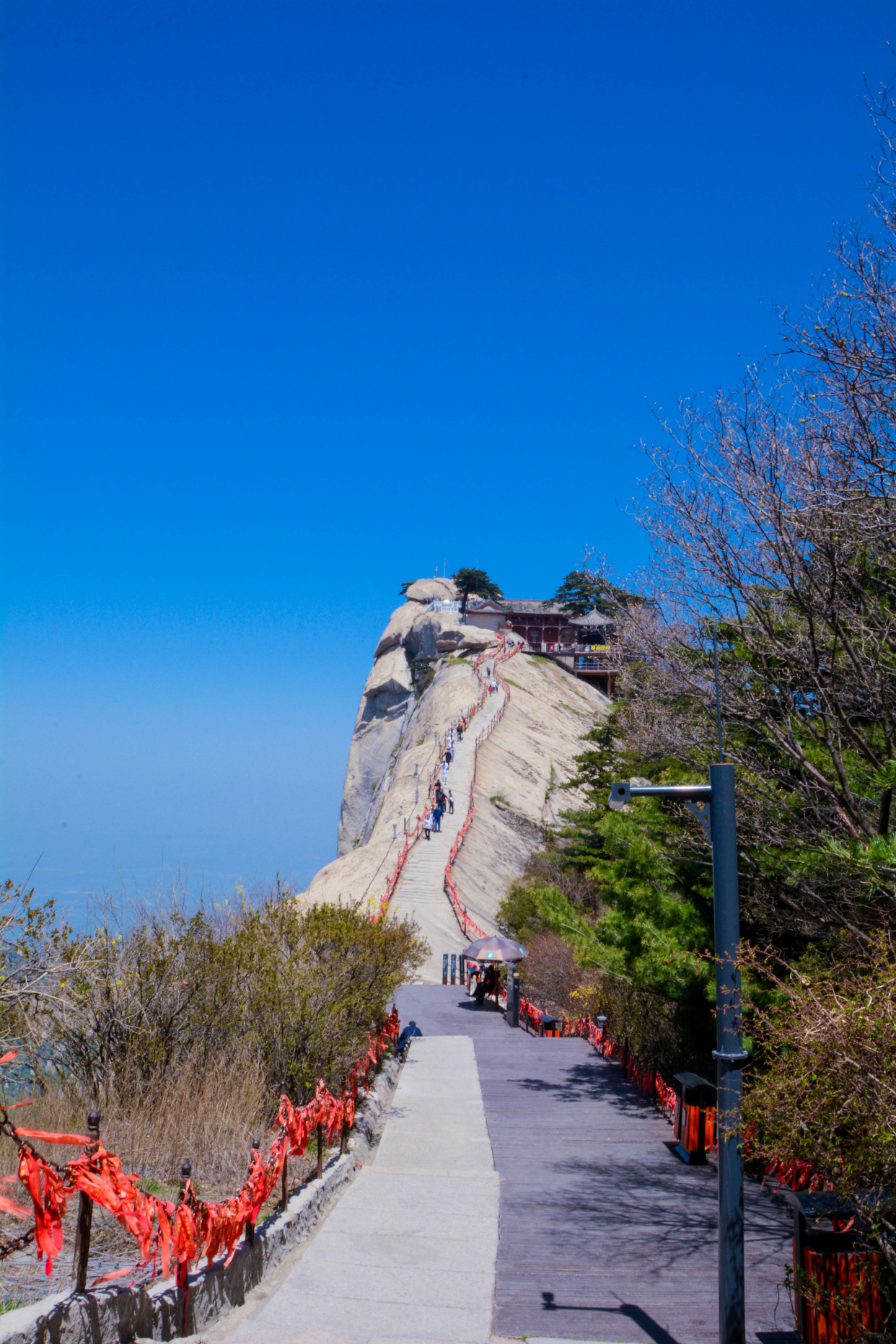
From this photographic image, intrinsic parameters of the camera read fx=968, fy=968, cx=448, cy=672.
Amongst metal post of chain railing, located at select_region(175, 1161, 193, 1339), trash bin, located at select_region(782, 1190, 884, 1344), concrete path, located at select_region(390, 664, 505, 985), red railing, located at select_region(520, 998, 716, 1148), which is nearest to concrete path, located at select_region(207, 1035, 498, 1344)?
metal post of chain railing, located at select_region(175, 1161, 193, 1339)

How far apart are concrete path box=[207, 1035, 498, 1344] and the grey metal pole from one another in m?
1.60

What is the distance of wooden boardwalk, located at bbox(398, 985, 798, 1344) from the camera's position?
6691 mm

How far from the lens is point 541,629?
95.2m

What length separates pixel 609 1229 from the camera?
8.30 m

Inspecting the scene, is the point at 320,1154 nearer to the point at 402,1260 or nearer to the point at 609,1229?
the point at 402,1260

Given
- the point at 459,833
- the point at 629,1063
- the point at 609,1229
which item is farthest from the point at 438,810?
the point at 609,1229

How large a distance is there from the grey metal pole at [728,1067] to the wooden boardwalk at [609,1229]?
72 cm

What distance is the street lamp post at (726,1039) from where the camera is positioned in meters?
5.93

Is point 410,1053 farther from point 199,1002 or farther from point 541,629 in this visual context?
point 541,629

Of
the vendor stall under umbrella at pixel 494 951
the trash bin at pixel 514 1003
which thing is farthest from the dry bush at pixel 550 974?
the trash bin at pixel 514 1003

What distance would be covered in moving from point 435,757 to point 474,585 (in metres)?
48.9

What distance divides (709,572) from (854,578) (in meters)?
1.43

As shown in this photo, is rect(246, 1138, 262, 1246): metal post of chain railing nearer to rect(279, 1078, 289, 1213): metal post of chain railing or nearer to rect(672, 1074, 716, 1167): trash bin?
rect(279, 1078, 289, 1213): metal post of chain railing

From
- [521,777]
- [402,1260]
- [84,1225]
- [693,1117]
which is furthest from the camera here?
[521,777]
